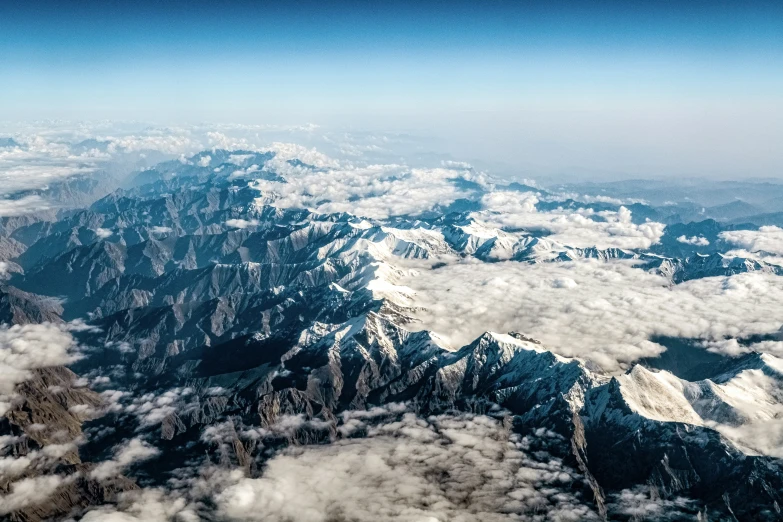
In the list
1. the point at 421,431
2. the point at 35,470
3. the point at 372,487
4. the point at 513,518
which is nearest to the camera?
the point at 513,518

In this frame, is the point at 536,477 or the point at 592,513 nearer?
the point at 592,513

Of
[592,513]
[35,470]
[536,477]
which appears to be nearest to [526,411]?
[536,477]

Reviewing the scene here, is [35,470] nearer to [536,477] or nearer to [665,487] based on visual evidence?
[536,477]

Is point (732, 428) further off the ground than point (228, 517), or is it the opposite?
point (732, 428)

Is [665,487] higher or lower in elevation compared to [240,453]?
higher

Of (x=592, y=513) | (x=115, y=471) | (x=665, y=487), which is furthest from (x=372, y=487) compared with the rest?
(x=115, y=471)

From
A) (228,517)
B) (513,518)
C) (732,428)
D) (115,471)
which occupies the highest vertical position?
(732,428)

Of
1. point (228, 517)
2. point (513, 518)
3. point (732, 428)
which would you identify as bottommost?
point (228, 517)

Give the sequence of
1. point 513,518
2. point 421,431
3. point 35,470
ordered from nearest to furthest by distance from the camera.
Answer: point 513,518 < point 35,470 < point 421,431

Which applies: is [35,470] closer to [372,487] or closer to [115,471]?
[115,471]
